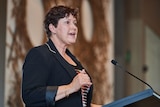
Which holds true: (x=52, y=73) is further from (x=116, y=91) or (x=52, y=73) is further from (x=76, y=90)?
(x=116, y=91)

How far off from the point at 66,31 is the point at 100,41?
232cm

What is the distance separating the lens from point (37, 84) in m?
1.71

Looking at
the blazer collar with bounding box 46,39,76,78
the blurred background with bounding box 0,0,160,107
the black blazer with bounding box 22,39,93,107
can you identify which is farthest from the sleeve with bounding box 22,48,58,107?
the blurred background with bounding box 0,0,160,107

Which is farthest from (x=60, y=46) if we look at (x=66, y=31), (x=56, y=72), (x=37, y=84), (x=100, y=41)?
(x=100, y=41)

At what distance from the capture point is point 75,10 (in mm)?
2004

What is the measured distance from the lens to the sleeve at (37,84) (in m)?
1.70

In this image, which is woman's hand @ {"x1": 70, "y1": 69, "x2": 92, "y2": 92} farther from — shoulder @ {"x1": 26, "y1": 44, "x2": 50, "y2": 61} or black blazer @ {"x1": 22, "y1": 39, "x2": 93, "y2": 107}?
shoulder @ {"x1": 26, "y1": 44, "x2": 50, "y2": 61}

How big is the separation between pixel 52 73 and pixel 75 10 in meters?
0.40

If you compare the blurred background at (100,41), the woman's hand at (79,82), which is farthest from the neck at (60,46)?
the blurred background at (100,41)

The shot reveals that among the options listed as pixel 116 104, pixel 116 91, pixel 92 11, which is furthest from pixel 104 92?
pixel 116 104

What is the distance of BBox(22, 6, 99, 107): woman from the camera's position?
170 centimetres

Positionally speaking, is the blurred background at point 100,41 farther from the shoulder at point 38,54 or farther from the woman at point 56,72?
the shoulder at point 38,54

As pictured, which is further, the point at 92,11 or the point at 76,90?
the point at 92,11

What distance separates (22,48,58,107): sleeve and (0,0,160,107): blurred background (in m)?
1.17
